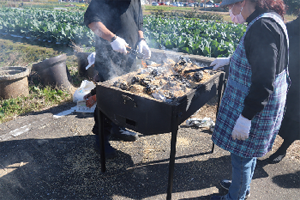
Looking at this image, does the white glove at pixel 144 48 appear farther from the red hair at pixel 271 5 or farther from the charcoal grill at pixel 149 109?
the red hair at pixel 271 5

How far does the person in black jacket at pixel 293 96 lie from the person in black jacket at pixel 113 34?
2094 mm

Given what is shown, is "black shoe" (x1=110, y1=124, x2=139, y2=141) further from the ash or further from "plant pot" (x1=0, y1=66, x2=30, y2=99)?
"plant pot" (x1=0, y1=66, x2=30, y2=99)

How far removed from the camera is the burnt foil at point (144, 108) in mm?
1928

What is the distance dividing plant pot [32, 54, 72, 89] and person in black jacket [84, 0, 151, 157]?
Result: 2625 millimetres

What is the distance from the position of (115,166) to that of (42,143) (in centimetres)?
140

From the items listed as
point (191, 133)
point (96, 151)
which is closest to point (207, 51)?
point (191, 133)

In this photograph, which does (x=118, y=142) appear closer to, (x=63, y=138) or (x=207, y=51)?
(x=63, y=138)

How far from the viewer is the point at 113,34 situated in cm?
267

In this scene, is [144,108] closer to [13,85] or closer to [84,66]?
[13,85]

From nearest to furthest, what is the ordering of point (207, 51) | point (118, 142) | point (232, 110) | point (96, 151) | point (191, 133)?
point (232, 110) → point (96, 151) → point (118, 142) → point (191, 133) → point (207, 51)

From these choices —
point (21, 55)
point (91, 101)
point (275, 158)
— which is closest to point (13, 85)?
point (91, 101)

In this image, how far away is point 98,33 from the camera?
271 cm

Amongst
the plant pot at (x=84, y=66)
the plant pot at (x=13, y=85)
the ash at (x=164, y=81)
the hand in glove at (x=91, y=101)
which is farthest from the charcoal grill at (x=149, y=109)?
the plant pot at (x=84, y=66)

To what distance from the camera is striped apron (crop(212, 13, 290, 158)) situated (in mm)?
1769
